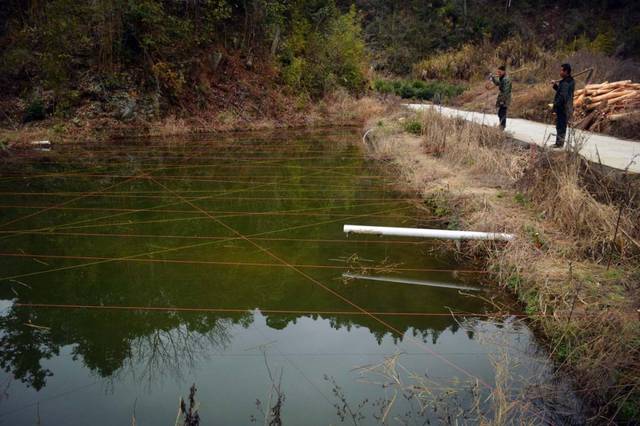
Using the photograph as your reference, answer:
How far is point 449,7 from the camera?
1131 inches

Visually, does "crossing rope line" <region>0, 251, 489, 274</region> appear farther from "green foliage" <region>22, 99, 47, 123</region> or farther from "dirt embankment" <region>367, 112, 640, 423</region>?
"green foliage" <region>22, 99, 47, 123</region>

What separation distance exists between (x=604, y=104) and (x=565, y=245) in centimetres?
652

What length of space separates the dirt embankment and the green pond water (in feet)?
0.79

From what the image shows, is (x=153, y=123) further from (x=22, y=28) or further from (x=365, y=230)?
(x=365, y=230)

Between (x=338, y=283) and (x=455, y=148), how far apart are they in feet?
15.3

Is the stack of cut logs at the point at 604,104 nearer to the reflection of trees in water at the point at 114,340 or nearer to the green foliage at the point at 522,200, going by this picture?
the green foliage at the point at 522,200

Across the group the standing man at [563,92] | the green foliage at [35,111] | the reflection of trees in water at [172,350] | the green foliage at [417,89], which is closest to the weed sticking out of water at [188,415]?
the reflection of trees in water at [172,350]

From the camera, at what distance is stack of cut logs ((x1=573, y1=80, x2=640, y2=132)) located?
29.8 feet

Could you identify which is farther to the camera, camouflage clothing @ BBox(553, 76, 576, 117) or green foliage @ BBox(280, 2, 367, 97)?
green foliage @ BBox(280, 2, 367, 97)

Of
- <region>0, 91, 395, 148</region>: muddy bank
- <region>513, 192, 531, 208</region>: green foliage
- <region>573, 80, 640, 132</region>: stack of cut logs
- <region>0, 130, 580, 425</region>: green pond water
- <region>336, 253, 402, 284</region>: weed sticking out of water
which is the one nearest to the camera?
<region>0, 130, 580, 425</region>: green pond water

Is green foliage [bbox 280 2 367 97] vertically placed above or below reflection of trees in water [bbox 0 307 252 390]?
above

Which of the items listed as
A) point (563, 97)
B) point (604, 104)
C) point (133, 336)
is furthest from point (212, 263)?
point (604, 104)

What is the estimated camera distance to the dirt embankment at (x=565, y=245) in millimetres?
2963

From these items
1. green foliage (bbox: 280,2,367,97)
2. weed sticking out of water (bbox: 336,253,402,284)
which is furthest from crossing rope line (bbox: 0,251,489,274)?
green foliage (bbox: 280,2,367,97)
